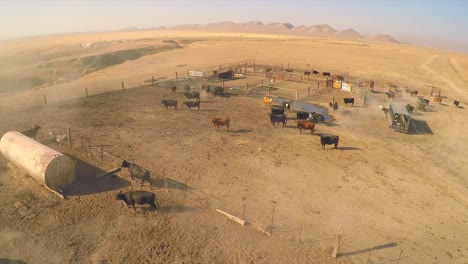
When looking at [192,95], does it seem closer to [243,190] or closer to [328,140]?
[328,140]

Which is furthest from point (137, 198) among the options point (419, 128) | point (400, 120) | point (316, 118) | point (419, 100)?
point (419, 100)

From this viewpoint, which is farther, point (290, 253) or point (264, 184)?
point (264, 184)

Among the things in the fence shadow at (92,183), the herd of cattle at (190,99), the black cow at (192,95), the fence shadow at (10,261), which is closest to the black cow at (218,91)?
the herd of cattle at (190,99)

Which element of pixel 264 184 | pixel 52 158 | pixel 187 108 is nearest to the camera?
Result: pixel 52 158

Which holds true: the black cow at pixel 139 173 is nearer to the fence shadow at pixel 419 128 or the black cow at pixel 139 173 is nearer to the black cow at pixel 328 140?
the black cow at pixel 328 140

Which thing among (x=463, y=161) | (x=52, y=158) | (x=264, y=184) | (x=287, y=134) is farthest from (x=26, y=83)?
(x=463, y=161)

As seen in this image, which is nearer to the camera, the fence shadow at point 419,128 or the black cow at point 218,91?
the fence shadow at point 419,128

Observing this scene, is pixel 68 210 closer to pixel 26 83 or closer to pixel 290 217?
pixel 290 217
